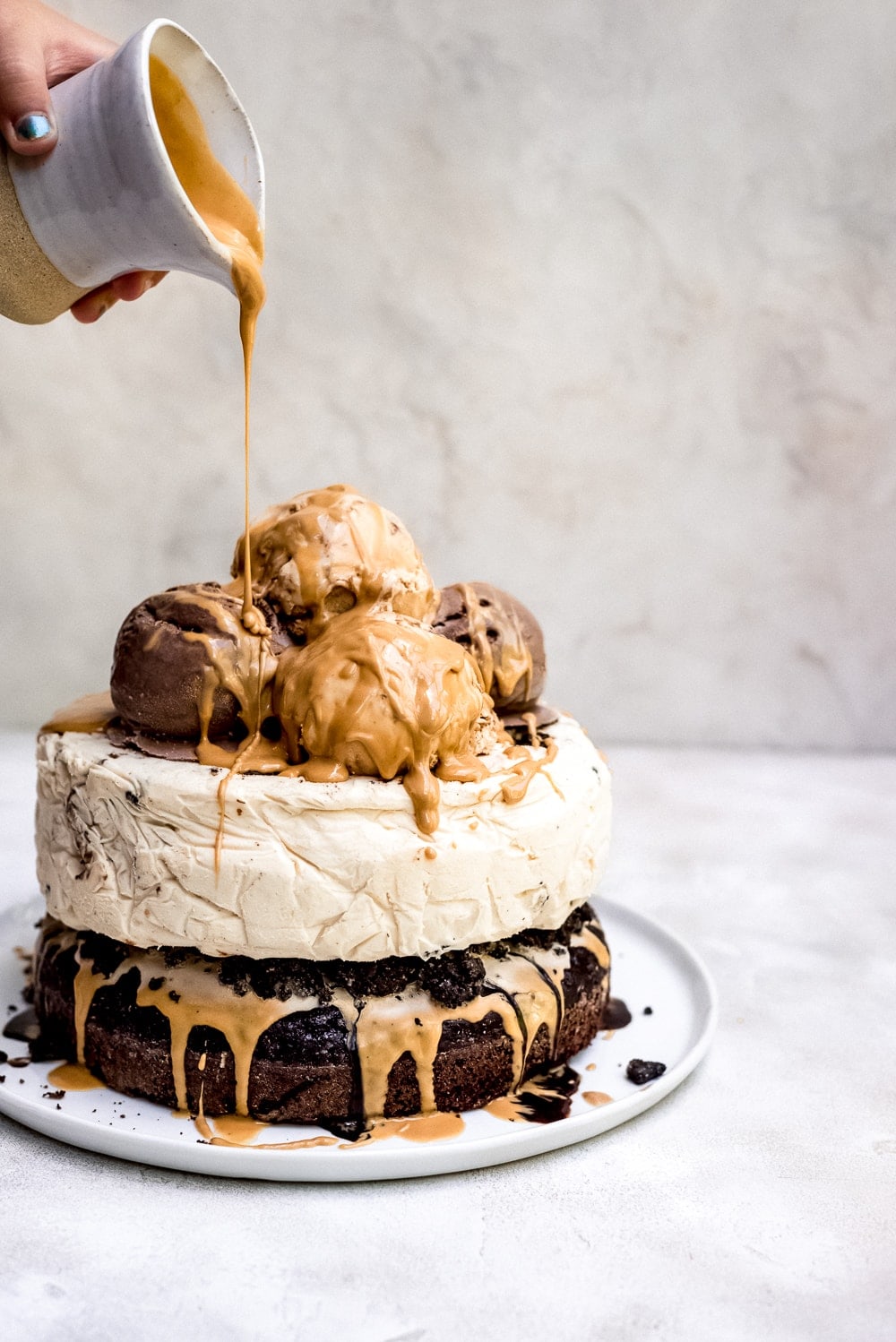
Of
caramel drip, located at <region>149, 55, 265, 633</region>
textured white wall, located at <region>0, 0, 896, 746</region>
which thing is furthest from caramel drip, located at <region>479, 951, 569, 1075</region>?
textured white wall, located at <region>0, 0, 896, 746</region>

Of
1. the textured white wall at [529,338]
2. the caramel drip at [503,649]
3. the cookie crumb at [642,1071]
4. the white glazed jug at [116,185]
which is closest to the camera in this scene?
the white glazed jug at [116,185]

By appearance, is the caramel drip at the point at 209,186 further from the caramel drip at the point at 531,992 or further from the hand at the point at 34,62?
the caramel drip at the point at 531,992

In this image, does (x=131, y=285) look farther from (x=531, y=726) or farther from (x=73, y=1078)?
(x=73, y=1078)

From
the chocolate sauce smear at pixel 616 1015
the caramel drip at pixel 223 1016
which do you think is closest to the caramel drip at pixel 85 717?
the caramel drip at pixel 223 1016

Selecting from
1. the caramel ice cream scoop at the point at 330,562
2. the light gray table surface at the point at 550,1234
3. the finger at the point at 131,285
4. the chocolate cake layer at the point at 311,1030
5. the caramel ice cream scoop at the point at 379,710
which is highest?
the finger at the point at 131,285

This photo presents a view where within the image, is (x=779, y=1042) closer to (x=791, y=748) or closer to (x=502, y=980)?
(x=502, y=980)

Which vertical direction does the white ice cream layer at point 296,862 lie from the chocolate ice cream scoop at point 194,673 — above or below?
below
